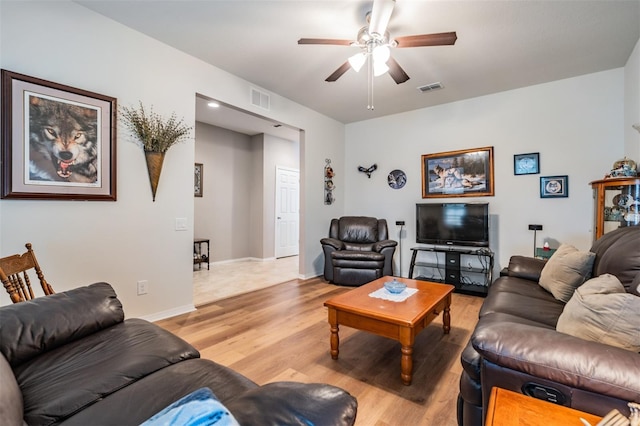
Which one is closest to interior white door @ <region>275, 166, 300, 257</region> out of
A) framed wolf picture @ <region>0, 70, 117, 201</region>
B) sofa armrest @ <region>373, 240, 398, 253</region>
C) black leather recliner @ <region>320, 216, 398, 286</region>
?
black leather recliner @ <region>320, 216, 398, 286</region>

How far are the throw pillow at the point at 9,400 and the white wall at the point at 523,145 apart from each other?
469 centimetres

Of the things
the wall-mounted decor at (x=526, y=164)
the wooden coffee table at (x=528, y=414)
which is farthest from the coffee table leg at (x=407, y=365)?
the wall-mounted decor at (x=526, y=164)

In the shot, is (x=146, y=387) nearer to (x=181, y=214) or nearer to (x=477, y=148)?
(x=181, y=214)

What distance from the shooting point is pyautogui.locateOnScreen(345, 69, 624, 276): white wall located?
3.52 metres

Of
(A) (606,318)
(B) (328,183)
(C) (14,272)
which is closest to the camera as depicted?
(A) (606,318)

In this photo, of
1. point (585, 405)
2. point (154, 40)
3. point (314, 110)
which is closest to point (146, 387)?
point (585, 405)

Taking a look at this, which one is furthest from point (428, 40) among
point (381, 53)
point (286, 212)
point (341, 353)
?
point (286, 212)

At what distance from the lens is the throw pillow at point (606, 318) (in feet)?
3.50

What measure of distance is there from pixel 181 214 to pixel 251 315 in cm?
132

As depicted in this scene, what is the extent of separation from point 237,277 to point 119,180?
2.60 metres

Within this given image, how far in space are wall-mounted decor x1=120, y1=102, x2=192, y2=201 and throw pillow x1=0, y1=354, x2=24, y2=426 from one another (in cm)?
218

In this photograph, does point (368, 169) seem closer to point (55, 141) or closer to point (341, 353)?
point (341, 353)

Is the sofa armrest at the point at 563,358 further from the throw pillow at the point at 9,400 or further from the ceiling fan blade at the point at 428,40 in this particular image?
the ceiling fan blade at the point at 428,40

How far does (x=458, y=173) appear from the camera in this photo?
14.6ft
